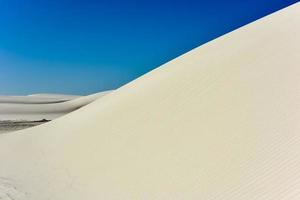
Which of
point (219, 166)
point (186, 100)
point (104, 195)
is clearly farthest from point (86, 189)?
point (186, 100)

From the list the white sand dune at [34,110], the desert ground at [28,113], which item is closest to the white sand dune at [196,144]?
the desert ground at [28,113]

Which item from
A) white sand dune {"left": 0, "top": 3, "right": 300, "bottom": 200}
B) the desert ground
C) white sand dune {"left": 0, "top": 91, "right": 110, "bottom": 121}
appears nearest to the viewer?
white sand dune {"left": 0, "top": 3, "right": 300, "bottom": 200}

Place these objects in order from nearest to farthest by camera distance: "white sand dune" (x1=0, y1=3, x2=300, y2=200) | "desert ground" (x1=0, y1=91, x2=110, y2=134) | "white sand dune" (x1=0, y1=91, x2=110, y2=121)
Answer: "white sand dune" (x1=0, y1=3, x2=300, y2=200) < "desert ground" (x1=0, y1=91, x2=110, y2=134) < "white sand dune" (x1=0, y1=91, x2=110, y2=121)

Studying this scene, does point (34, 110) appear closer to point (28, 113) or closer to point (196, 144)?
point (28, 113)

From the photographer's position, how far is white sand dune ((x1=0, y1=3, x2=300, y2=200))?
18.4 ft

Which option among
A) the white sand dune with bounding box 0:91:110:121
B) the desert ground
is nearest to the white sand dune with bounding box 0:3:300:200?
the desert ground

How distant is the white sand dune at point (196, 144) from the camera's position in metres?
5.62

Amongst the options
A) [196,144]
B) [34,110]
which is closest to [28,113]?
[34,110]

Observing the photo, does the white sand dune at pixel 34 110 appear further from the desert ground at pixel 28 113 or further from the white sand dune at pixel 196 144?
the white sand dune at pixel 196 144

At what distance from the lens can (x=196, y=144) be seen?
7.08 metres

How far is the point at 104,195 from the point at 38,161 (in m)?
3.87

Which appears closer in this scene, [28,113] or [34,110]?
[28,113]

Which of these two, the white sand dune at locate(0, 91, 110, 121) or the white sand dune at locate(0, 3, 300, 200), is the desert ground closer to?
the white sand dune at locate(0, 91, 110, 121)

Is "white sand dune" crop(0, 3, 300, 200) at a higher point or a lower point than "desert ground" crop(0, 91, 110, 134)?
lower
